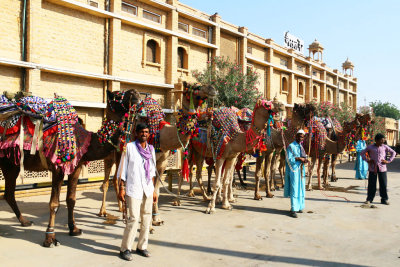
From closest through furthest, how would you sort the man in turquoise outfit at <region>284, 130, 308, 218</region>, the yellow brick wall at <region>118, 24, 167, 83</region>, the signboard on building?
the man in turquoise outfit at <region>284, 130, 308, 218</region>, the yellow brick wall at <region>118, 24, 167, 83</region>, the signboard on building

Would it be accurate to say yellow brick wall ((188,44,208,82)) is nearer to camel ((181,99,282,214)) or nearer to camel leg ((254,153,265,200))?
camel leg ((254,153,265,200))

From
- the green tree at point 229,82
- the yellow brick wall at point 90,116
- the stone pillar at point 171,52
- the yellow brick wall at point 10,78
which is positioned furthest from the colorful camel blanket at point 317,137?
the yellow brick wall at point 10,78

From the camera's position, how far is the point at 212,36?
17.4 metres

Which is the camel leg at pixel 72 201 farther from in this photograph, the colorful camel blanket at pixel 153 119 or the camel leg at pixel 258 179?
the camel leg at pixel 258 179

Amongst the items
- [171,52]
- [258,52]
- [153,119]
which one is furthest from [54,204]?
[258,52]

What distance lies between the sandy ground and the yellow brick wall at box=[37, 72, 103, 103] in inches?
171

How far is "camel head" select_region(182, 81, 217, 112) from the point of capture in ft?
19.5

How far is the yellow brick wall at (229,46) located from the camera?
1828 cm

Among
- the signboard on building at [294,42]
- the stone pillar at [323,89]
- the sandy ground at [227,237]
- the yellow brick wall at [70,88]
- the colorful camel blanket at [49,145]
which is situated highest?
the signboard on building at [294,42]

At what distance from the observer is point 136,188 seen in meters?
4.46

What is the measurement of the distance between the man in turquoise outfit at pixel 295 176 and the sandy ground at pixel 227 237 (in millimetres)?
333

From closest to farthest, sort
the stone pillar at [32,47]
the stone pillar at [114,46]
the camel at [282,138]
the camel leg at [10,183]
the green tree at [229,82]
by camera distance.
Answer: the camel leg at [10,183]
the camel at [282,138]
the stone pillar at [32,47]
the stone pillar at [114,46]
the green tree at [229,82]

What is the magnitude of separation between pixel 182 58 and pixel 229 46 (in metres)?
4.00

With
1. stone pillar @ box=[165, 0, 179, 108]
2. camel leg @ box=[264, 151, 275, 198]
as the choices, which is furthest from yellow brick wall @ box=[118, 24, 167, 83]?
camel leg @ box=[264, 151, 275, 198]
